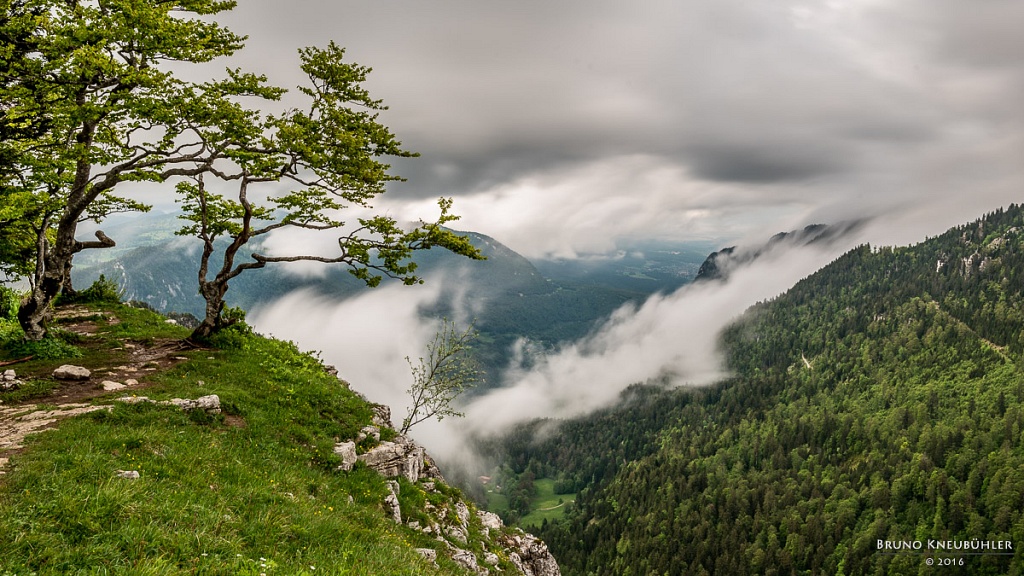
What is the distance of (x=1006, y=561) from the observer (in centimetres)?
16112

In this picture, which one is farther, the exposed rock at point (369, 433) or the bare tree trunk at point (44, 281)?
the exposed rock at point (369, 433)

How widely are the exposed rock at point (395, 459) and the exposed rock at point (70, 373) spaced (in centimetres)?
1180

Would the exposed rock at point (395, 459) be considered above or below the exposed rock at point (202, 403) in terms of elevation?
below

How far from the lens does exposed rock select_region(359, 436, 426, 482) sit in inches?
810

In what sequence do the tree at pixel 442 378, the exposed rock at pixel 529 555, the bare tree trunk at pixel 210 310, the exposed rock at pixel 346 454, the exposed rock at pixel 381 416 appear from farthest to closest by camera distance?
the tree at pixel 442 378, the exposed rock at pixel 529 555, the bare tree trunk at pixel 210 310, the exposed rock at pixel 381 416, the exposed rock at pixel 346 454

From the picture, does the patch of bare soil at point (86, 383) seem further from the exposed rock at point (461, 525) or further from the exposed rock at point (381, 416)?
the exposed rock at point (461, 525)

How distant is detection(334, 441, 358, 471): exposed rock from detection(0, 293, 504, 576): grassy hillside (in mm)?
401

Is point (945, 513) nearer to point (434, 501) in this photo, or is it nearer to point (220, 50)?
point (434, 501)

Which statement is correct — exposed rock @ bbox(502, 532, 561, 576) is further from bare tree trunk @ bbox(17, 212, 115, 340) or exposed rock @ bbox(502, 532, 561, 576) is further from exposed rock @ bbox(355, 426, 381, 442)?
bare tree trunk @ bbox(17, 212, 115, 340)

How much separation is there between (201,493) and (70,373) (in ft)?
41.6

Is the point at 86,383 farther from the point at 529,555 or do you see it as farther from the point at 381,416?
the point at 529,555

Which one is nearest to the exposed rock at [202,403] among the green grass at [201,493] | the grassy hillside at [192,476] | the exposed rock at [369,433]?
the grassy hillside at [192,476]

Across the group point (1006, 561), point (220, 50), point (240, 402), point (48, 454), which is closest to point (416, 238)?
point (240, 402)

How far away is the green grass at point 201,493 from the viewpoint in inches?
302
